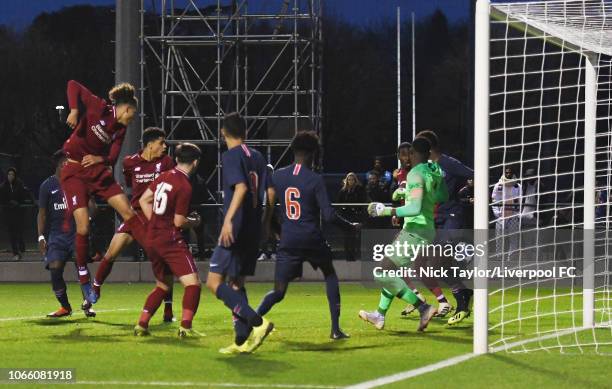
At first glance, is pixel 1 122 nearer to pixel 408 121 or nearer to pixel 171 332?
pixel 408 121

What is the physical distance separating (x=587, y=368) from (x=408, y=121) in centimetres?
2722

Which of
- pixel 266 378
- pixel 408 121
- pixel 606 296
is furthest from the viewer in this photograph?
pixel 408 121

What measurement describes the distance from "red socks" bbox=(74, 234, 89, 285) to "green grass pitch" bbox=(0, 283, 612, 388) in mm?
460

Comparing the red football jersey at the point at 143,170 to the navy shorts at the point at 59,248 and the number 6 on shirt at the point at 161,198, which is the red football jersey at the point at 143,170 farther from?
the navy shorts at the point at 59,248

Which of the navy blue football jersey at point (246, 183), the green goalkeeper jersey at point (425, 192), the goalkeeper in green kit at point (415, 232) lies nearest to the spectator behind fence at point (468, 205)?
the green goalkeeper jersey at point (425, 192)

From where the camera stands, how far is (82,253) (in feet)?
44.6

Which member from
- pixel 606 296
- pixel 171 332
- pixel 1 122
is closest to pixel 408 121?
pixel 1 122

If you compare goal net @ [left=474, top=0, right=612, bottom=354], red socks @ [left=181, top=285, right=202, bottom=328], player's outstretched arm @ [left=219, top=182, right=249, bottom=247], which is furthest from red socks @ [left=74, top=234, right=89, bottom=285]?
goal net @ [left=474, top=0, right=612, bottom=354]

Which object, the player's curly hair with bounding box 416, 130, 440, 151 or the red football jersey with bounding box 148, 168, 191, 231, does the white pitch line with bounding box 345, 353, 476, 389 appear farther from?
the player's curly hair with bounding box 416, 130, 440, 151

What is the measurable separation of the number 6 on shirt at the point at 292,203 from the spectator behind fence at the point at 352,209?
35.3 feet

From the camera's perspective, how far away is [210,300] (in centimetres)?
1762

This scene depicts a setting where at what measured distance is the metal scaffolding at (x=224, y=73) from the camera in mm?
25453

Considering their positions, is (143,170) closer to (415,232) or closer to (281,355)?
(415,232)

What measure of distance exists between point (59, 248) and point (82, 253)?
3.97ft
